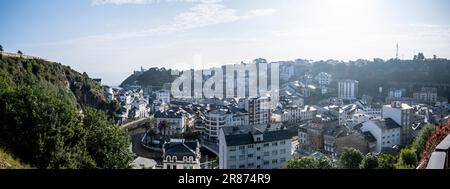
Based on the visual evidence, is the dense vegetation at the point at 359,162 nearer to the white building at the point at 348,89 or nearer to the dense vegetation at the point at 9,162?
the dense vegetation at the point at 9,162

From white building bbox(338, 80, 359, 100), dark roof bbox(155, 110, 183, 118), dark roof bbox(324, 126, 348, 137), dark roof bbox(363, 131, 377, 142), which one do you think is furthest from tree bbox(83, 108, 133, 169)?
white building bbox(338, 80, 359, 100)

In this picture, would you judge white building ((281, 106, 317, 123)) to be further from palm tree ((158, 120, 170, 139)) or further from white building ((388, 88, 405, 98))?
white building ((388, 88, 405, 98))

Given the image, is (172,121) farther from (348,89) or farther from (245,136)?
(348,89)

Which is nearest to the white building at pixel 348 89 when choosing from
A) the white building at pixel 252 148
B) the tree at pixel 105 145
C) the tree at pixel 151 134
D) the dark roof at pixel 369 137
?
the dark roof at pixel 369 137

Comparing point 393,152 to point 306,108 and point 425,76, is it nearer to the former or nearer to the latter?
point 306,108

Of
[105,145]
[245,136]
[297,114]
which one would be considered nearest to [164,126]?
[297,114]
